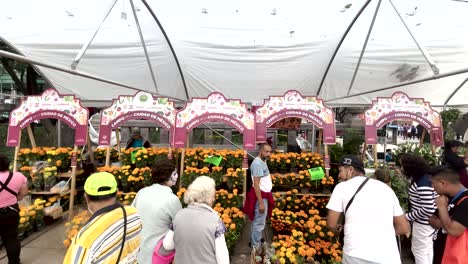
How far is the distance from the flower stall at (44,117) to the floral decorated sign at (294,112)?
10.1 ft

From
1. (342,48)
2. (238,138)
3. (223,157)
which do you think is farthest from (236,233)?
(238,138)

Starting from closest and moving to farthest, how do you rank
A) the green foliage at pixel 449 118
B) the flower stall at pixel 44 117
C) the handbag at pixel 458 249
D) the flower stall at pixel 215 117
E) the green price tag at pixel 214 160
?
the handbag at pixel 458 249 < the green price tag at pixel 214 160 < the flower stall at pixel 215 117 < the flower stall at pixel 44 117 < the green foliage at pixel 449 118

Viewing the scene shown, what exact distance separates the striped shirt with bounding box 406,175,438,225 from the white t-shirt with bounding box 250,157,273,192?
1.76 metres

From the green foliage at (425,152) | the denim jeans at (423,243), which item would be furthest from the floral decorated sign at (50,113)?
the green foliage at (425,152)

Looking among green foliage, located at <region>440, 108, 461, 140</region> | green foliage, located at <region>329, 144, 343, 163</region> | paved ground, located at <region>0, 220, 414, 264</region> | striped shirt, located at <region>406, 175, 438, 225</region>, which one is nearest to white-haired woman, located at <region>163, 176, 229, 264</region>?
paved ground, located at <region>0, 220, 414, 264</region>

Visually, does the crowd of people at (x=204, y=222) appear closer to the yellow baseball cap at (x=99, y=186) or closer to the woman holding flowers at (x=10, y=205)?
the yellow baseball cap at (x=99, y=186)

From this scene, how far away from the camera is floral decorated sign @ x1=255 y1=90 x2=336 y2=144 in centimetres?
502

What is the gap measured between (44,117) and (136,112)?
1640 millimetres

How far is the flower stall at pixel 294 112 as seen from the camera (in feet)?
16.5

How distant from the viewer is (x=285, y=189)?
503 cm

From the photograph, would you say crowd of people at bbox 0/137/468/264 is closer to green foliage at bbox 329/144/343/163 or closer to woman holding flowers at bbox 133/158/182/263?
woman holding flowers at bbox 133/158/182/263

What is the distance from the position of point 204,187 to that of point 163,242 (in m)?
0.59

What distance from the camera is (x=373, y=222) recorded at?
2.26 meters

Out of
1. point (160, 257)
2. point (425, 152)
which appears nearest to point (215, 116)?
point (160, 257)
